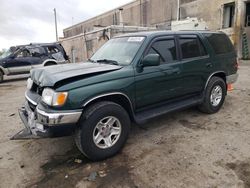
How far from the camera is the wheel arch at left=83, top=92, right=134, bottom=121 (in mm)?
2998

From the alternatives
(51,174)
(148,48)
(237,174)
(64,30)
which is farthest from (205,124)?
(64,30)

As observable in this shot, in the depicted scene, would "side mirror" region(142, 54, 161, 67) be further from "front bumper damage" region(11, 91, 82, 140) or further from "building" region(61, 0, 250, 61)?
"building" region(61, 0, 250, 61)

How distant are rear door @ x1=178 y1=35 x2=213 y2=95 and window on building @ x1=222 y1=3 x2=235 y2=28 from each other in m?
14.5

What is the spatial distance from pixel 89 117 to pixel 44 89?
732 millimetres

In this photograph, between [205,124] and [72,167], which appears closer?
[72,167]

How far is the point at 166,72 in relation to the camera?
12.4ft

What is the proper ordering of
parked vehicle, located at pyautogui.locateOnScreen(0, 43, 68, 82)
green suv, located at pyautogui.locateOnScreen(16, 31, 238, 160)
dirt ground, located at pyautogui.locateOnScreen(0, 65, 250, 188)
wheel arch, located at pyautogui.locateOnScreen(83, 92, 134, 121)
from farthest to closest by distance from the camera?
1. parked vehicle, located at pyautogui.locateOnScreen(0, 43, 68, 82)
2. wheel arch, located at pyautogui.locateOnScreen(83, 92, 134, 121)
3. green suv, located at pyautogui.locateOnScreen(16, 31, 238, 160)
4. dirt ground, located at pyautogui.locateOnScreen(0, 65, 250, 188)

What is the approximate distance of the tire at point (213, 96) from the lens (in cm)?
465

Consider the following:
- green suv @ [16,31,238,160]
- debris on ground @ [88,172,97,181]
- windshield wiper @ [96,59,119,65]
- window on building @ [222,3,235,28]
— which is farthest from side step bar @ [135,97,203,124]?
window on building @ [222,3,235,28]

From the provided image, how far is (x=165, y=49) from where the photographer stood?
389 cm

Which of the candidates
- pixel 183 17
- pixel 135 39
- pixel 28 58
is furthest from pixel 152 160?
pixel 183 17

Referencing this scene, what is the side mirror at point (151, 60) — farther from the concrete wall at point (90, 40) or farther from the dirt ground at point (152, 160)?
the concrete wall at point (90, 40)

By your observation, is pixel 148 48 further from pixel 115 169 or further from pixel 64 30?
pixel 64 30

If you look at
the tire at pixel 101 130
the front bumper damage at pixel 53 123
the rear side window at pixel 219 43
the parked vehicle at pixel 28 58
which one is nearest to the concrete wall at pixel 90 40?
the parked vehicle at pixel 28 58
